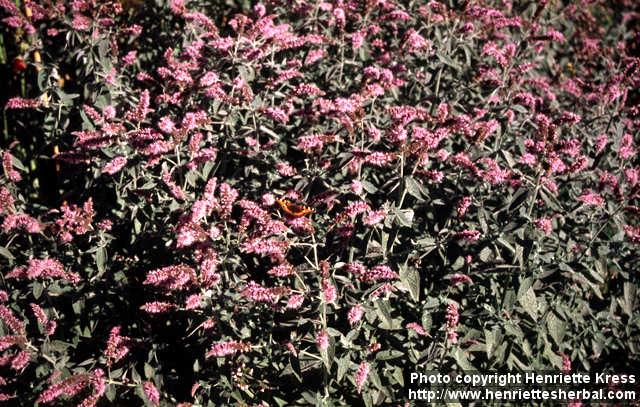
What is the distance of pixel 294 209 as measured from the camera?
2.84 meters

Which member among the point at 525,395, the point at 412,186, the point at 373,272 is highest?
the point at 412,186

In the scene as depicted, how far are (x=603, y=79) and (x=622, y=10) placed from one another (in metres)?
3.00

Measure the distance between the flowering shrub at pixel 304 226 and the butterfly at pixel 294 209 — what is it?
23 millimetres

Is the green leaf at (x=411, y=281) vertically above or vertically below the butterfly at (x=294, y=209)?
below

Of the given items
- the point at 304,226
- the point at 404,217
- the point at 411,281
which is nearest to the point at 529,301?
the point at 411,281

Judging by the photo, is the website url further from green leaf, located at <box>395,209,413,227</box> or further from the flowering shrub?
green leaf, located at <box>395,209,413,227</box>

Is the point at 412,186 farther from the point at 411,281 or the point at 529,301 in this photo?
the point at 529,301

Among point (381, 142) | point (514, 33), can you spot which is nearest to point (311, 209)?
point (381, 142)

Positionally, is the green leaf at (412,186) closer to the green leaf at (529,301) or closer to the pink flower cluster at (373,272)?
the pink flower cluster at (373,272)

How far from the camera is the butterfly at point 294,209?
2.72m

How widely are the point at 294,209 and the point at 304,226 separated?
200mm

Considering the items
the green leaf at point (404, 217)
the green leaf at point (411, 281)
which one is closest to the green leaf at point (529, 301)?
the green leaf at point (411, 281)

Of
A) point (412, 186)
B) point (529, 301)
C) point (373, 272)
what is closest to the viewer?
point (373, 272)

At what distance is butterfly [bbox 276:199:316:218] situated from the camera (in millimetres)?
2723
